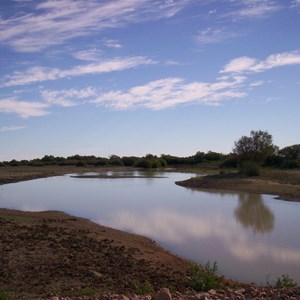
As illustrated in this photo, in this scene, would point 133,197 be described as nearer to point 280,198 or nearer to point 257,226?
point 280,198

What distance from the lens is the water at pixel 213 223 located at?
11.6 metres

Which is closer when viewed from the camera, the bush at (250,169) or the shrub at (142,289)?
the shrub at (142,289)

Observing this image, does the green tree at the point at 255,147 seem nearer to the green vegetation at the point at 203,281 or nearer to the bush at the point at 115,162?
the green vegetation at the point at 203,281

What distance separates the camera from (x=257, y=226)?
17391 mm

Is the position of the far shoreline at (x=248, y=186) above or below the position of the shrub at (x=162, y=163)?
below

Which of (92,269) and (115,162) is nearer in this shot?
(92,269)

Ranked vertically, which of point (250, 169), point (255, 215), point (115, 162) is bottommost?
point (255, 215)

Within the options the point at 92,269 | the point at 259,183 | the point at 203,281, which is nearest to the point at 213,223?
the point at 92,269

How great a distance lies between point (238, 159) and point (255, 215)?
27.6 m

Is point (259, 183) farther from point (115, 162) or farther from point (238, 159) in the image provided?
point (115, 162)

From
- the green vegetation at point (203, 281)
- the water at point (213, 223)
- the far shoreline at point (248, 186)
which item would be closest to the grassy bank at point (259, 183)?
the far shoreline at point (248, 186)

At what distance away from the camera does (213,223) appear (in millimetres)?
17625

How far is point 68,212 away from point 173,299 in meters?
16.0

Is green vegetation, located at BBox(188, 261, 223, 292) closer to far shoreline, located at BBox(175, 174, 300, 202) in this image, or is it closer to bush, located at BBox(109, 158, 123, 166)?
far shoreline, located at BBox(175, 174, 300, 202)
